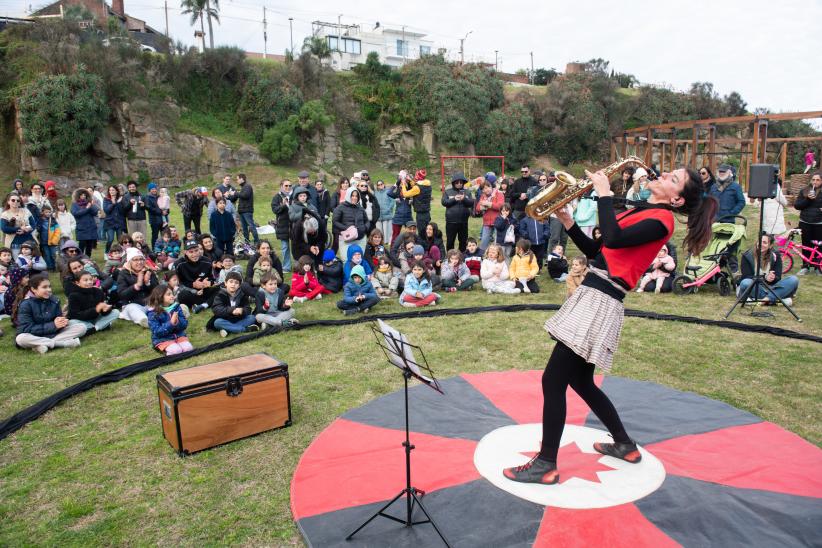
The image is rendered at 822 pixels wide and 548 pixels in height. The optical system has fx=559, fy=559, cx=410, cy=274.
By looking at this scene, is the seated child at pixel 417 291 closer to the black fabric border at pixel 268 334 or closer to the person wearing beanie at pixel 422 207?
the black fabric border at pixel 268 334

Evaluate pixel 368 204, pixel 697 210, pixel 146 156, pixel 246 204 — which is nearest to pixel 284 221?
pixel 368 204

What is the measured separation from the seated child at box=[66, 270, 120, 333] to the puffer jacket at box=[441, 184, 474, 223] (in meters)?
5.69

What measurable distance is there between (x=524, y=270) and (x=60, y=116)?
64.7 ft

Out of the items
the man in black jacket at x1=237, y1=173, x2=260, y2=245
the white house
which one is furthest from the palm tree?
the man in black jacket at x1=237, y1=173, x2=260, y2=245

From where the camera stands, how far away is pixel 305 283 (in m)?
8.73

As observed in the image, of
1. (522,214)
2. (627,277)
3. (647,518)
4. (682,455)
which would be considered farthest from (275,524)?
(522,214)

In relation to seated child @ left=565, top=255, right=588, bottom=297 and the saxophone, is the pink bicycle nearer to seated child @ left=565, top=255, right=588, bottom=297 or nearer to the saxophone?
seated child @ left=565, top=255, right=588, bottom=297

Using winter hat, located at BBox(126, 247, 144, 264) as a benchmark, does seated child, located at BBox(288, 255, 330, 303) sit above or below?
below

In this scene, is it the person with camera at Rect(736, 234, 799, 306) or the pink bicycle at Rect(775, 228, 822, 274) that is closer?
the person with camera at Rect(736, 234, 799, 306)

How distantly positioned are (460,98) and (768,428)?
30.9m

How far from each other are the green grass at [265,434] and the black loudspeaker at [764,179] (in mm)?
1595

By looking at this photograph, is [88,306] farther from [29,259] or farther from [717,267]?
[717,267]

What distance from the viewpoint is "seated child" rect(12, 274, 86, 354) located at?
6.42 metres

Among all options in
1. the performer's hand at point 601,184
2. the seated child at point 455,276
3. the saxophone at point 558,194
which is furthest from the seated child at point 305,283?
the performer's hand at point 601,184
